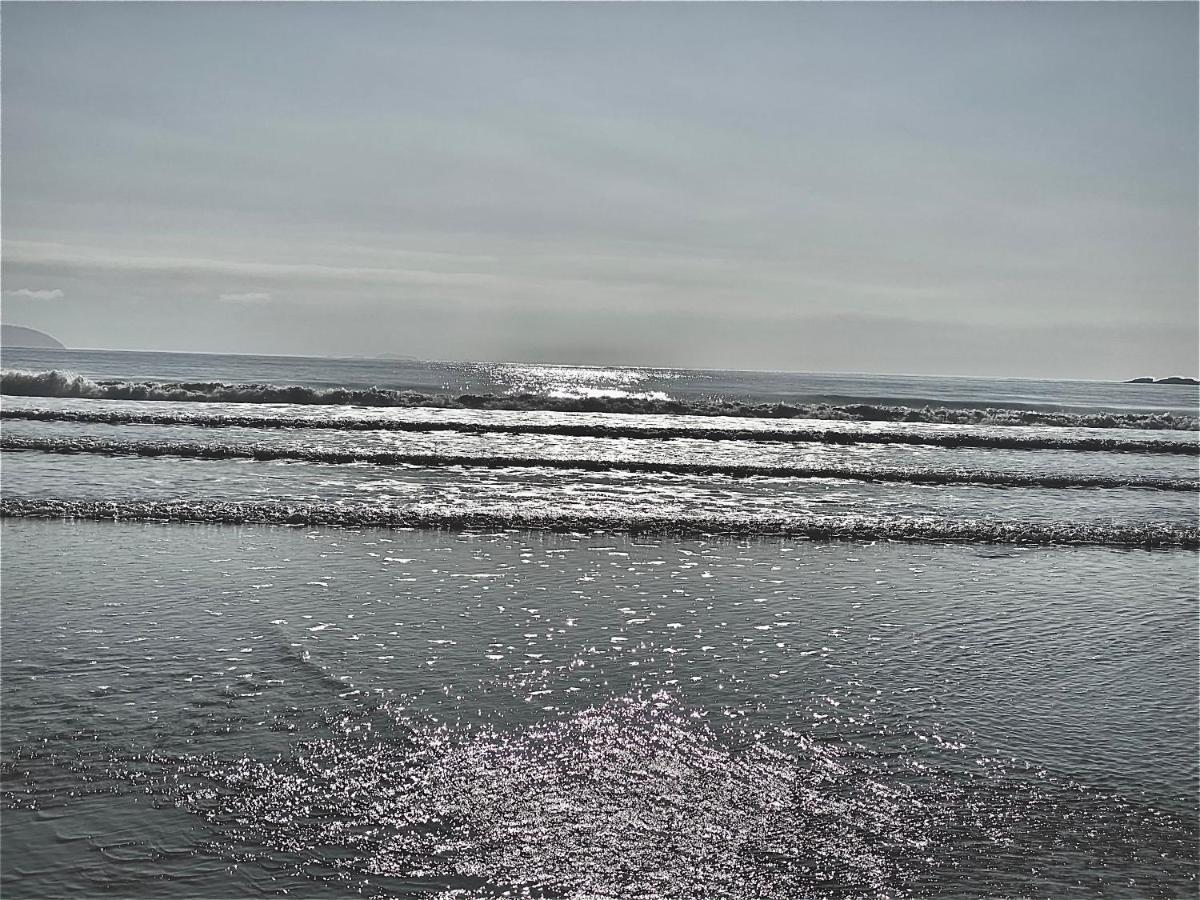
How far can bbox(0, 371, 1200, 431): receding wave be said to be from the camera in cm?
3916

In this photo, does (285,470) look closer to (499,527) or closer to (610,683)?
(499,527)

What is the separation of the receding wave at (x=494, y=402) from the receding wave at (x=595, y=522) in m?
24.2

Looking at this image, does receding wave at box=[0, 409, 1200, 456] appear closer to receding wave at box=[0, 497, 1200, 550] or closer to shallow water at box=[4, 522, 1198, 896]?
receding wave at box=[0, 497, 1200, 550]

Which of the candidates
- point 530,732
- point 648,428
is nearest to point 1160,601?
point 530,732

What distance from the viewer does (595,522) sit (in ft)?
46.8

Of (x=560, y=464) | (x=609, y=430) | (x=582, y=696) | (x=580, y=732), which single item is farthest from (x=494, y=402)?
(x=580, y=732)

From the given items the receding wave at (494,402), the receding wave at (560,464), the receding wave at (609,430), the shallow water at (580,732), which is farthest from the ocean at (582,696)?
the receding wave at (494,402)

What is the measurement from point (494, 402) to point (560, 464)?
1936cm

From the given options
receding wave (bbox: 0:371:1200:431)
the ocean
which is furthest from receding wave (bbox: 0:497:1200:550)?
receding wave (bbox: 0:371:1200:431)

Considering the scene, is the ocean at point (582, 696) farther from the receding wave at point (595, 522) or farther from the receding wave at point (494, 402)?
the receding wave at point (494, 402)

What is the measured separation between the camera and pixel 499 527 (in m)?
13.6

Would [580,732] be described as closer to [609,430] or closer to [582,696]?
[582,696]

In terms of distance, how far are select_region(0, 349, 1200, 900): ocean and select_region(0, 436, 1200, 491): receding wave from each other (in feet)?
13.0

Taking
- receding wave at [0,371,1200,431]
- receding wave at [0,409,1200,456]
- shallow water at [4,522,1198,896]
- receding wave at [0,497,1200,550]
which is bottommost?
shallow water at [4,522,1198,896]
